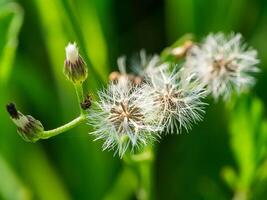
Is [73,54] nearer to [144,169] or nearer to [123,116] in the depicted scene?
[123,116]

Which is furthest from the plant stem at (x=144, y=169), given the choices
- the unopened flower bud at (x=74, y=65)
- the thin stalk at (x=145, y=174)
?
the unopened flower bud at (x=74, y=65)

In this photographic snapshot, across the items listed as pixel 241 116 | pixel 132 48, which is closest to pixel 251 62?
pixel 241 116

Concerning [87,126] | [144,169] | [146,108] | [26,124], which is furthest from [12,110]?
[87,126]

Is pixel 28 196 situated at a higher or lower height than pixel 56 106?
lower

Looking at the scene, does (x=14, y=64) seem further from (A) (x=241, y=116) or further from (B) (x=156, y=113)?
(B) (x=156, y=113)

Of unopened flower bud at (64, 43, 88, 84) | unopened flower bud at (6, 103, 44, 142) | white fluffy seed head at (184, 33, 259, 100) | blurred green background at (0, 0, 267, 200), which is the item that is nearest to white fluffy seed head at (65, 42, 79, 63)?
unopened flower bud at (64, 43, 88, 84)

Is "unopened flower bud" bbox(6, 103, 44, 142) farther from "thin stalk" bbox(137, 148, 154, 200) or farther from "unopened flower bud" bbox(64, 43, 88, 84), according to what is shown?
"thin stalk" bbox(137, 148, 154, 200)
